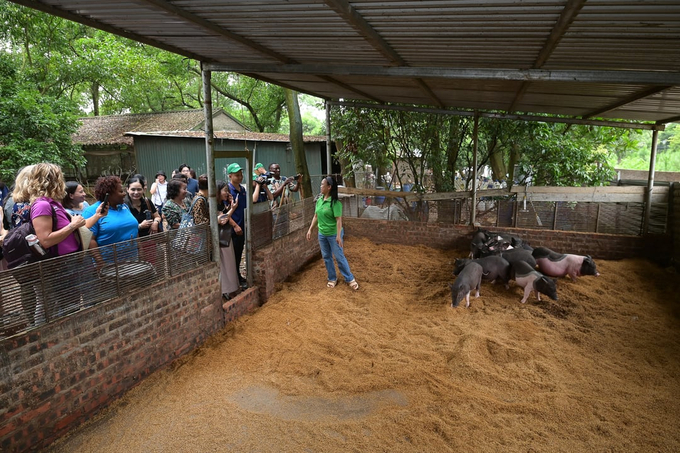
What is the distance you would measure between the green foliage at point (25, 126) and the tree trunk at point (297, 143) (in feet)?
22.7

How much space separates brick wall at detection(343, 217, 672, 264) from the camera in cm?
775

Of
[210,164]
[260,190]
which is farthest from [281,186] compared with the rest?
[210,164]

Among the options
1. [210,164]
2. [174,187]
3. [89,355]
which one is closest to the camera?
[89,355]

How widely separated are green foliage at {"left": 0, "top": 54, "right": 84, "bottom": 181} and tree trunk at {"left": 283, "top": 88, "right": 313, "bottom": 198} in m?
6.91

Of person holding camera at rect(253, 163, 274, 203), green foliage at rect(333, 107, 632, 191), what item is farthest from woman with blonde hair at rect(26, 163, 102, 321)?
green foliage at rect(333, 107, 632, 191)

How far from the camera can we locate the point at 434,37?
3564 mm

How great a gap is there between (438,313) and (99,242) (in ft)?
14.1

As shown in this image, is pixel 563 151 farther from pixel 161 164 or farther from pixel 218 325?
pixel 161 164

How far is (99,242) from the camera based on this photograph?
4344 millimetres

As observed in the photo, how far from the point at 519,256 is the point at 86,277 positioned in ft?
19.7

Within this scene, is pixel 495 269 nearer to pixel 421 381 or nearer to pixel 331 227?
pixel 331 227

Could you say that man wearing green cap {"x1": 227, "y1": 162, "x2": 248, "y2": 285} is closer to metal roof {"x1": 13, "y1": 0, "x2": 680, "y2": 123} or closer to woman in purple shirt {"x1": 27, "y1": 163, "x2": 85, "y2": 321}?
metal roof {"x1": 13, "y1": 0, "x2": 680, "y2": 123}

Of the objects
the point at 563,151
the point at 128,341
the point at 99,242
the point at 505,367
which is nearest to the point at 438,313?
the point at 505,367

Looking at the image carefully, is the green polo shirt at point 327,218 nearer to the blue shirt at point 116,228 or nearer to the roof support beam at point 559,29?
the blue shirt at point 116,228
